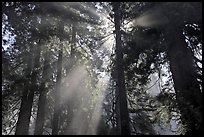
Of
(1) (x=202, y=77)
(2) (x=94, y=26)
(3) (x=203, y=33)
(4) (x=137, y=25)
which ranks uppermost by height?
(2) (x=94, y=26)

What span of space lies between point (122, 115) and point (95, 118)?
377 inches

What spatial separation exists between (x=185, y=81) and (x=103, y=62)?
6.97 m

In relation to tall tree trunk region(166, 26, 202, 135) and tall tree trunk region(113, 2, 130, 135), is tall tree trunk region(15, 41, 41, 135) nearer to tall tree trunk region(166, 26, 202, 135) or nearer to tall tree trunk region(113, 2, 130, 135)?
tall tree trunk region(113, 2, 130, 135)

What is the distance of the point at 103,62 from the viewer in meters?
17.4

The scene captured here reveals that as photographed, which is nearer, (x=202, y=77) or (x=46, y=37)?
(x=202, y=77)

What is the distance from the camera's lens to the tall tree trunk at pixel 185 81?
9648 mm

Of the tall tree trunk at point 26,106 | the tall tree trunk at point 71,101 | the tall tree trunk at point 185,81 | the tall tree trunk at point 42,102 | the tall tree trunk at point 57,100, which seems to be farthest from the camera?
the tall tree trunk at point 71,101

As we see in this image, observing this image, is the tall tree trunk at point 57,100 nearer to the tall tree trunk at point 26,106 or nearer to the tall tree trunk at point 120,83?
the tall tree trunk at point 26,106

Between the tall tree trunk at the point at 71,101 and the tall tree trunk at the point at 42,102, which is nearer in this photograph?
the tall tree trunk at the point at 42,102

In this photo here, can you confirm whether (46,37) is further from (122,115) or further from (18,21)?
(122,115)

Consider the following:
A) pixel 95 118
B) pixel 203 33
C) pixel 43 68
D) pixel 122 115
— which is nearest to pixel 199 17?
pixel 203 33

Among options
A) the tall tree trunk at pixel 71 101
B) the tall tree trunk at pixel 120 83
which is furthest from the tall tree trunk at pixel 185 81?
the tall tree trunk at pixel 71 101

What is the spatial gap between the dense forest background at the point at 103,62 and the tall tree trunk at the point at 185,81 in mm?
39

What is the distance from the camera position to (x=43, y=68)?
57.6 feet
